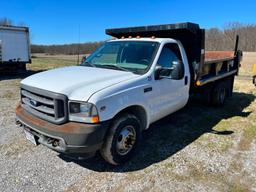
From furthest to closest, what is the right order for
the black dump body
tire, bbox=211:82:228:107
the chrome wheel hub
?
tire, bbox=211:82:228:107
the black dump body
the chrome wheel hub

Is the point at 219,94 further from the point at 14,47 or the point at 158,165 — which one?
the point at 14,47

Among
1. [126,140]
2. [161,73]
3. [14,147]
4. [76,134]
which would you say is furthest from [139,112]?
[14,147]

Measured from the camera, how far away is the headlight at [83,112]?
2.97m

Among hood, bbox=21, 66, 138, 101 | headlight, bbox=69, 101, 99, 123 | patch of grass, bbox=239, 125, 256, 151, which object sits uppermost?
hood, bbox=21, 66, 138, 101

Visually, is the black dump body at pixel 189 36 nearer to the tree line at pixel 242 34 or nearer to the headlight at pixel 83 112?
the headlight at pixel 83 112

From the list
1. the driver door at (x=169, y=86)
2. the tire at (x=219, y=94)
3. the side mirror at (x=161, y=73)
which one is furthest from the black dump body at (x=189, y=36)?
the side mirror at (x=161, y=73)

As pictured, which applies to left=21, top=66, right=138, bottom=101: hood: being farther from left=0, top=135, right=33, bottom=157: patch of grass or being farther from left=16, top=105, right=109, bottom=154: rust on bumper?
left=0, top=135, right=33, bottom=157: patch of grass

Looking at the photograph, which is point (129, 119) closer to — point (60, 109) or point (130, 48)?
point (60, 109)

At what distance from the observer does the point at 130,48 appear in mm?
4535

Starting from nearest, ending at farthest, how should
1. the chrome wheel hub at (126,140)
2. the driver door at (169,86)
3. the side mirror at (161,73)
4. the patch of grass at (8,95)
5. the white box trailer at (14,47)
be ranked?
1. the chrome wheel hub at (126,140)
2. the driver door at (169,86)
3. the side mirror at (161,73)
4. the patch of grass at (8,95)
5. the white box trailer at (14,47)

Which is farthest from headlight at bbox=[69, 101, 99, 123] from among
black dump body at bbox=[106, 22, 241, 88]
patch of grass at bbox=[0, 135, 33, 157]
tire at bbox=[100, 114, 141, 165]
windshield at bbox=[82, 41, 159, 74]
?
black dump body at bbox=[106, 22, 241, 88]

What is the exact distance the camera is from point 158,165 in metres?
3.74

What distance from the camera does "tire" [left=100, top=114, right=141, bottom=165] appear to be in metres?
3.34

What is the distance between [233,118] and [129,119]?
3.88m
